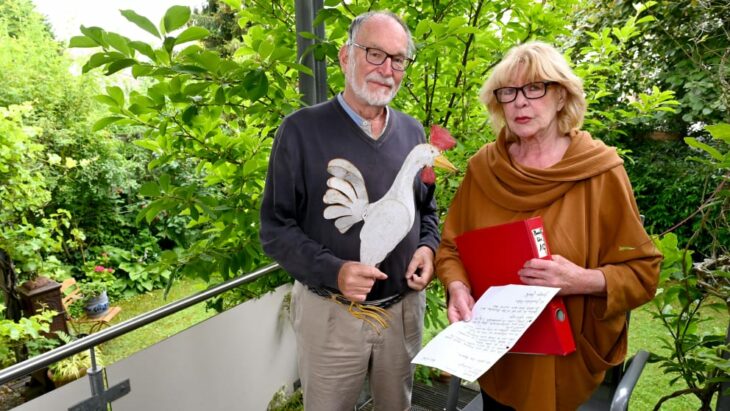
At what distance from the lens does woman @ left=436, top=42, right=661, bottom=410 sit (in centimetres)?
112

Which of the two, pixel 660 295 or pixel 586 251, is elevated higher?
pixel 586 251

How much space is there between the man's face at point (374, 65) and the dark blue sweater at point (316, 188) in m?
0.09

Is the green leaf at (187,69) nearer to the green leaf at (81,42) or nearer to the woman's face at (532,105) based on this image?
the green leaf at (81,42)

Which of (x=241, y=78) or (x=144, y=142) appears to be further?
(x=144, y=142)

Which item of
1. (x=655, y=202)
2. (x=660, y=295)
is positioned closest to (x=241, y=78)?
(x=660, y=295)

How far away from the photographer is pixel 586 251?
115 centimetres

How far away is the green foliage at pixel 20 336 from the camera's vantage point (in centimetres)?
380

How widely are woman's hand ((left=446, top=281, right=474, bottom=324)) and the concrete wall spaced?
2.69 feet

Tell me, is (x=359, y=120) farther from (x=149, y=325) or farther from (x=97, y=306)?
(x=97, y=306)

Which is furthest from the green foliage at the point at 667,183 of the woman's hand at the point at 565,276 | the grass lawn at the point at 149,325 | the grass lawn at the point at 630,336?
the grass lawn at the point at 149,325

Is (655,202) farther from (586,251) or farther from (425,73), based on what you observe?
(586,251)

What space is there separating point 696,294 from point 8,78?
824 cm

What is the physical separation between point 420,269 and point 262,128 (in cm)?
103

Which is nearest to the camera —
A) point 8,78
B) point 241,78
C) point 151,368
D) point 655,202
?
point 151,368
